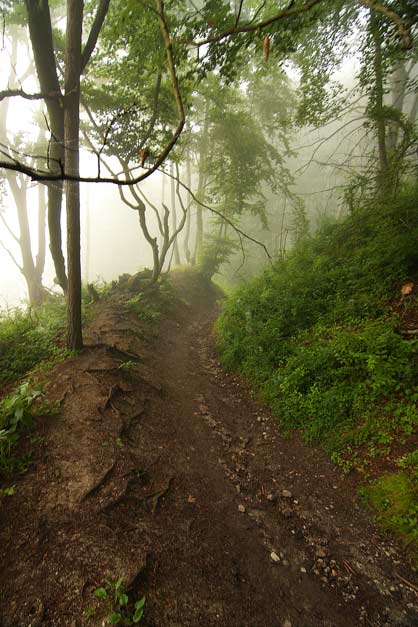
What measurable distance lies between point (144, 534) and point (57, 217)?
27.1ft

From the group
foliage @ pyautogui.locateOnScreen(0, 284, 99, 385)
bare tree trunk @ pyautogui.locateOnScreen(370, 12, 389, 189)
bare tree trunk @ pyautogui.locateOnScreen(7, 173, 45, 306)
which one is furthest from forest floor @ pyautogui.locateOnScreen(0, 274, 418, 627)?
bare tree trunk @ pyautogui.locateOnScreen(7, 173, 45, 306)

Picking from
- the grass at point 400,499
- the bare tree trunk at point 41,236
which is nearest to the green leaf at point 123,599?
the grass at point 400,499

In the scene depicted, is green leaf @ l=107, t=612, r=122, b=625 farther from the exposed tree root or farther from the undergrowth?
the undergrowth

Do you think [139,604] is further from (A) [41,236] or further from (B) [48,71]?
(A) [41,236]

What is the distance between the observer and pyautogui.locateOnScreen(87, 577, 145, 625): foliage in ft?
8.01

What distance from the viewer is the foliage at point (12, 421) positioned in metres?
3.66

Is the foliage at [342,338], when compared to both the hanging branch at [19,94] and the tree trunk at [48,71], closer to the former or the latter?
the tree trunk at [48,71]

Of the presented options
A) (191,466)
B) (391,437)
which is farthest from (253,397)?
(391,437)

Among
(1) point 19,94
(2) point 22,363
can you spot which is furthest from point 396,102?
(2) point 22,363

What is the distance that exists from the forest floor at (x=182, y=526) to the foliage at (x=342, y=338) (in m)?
0.59

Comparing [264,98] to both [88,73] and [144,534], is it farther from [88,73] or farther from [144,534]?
[144,534]

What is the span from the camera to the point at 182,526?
3.52m

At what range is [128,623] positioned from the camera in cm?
244

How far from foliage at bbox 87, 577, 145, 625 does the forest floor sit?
3cm
